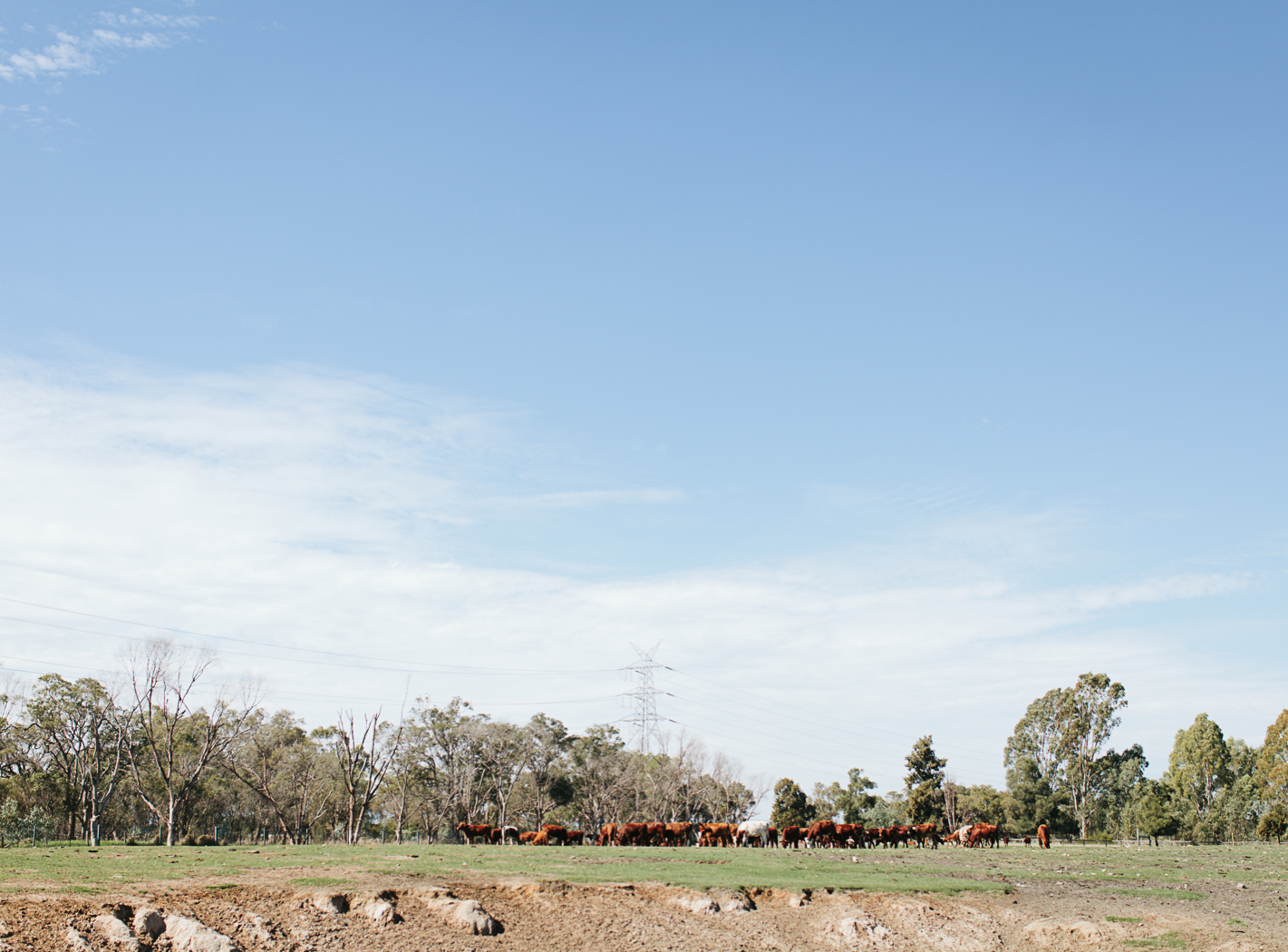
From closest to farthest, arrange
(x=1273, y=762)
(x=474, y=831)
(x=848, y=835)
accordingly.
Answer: (x=848, y=835) < (x=474, y=831) < (x=1273, y=762)

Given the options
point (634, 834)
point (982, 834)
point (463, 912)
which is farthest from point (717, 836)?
point (463, 912)

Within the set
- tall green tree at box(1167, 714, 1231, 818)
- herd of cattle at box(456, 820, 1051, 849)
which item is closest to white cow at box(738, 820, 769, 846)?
herd of cattle at box(456, 820, 1051, 849)

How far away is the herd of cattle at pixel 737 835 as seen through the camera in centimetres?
5122

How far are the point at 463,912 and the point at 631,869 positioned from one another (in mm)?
8190

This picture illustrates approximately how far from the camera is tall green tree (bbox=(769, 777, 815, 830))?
92.9 meters

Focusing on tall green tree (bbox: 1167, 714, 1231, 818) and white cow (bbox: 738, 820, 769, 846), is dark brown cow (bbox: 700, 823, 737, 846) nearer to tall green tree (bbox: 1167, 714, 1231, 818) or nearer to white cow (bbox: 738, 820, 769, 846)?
white cow (bbox: 738, 820, 769, 846)

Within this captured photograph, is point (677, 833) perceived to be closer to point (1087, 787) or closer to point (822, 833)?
point (822, 833)

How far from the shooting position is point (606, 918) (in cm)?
2189

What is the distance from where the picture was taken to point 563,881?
2419 centimetres

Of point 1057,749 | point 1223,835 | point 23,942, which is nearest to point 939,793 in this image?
point 1057,749

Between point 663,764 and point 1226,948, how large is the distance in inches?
3157

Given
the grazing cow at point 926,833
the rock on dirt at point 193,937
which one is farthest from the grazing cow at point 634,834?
the rock on dirt at point 193,937

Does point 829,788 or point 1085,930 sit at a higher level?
point 1085,930

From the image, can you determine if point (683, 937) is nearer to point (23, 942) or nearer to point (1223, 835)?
point (23, 942)
